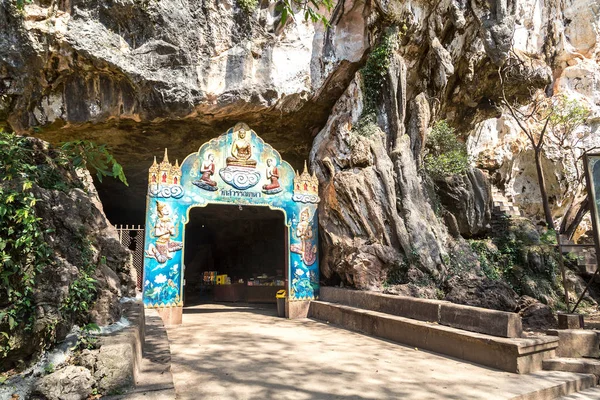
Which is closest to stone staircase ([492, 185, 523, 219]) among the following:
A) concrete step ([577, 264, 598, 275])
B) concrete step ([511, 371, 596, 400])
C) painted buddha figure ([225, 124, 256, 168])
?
concrete step ([577, 264, 598, 275])

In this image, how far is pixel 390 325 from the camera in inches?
248

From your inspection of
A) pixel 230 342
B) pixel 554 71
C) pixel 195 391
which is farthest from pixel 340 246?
pixel 554 71

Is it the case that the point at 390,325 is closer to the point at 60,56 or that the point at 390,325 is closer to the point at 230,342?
the point at 230,342

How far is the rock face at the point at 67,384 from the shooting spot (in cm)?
239

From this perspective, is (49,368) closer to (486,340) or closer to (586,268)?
(486,340)

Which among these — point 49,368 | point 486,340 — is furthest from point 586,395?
point 49,368

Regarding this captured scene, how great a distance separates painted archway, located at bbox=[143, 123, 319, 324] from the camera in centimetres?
821

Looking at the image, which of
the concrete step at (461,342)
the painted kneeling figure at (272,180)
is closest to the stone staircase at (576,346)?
the concrete step at (461,342)

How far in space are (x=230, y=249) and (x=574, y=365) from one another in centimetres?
1555

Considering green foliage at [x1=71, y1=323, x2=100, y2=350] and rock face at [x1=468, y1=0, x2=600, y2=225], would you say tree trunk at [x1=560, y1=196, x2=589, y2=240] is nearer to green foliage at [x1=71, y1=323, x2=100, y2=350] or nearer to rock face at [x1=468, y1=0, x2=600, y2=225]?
rock face at [x1=468, y1=0, x2=600, y2=225]

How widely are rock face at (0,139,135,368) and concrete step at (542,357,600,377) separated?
4.93m

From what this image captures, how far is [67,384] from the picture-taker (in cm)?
247

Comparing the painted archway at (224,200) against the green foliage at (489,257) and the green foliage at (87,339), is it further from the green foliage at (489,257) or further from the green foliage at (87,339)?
the green foliage at (87,339)

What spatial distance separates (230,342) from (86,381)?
148 inches
